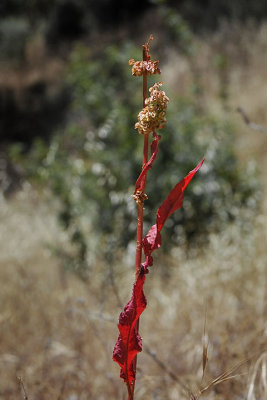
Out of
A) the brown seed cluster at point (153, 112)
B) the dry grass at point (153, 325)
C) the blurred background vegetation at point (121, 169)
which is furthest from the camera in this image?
the blurred background vegetation at point (121, 169)

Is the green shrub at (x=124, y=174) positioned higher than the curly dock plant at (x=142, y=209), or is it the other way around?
the green shrub at (x=124, y=174)

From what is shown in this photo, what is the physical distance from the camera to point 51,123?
38.4 ft

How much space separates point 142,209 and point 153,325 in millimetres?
1631

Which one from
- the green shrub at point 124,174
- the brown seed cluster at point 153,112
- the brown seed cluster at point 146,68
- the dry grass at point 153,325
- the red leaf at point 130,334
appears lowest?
the red leaf at point 130,334

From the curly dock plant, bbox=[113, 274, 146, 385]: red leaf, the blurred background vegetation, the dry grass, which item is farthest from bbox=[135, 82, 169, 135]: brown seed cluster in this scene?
the blurred background vegetation

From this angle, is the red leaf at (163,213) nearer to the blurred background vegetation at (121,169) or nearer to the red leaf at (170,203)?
the red leaf at (170,203)

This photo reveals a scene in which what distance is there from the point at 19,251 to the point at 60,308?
57.3 inches

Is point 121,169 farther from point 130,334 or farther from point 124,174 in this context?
point 130,334

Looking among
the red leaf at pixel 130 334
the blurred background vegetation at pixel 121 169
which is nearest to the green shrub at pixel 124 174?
the blurred background vegetation at pixel 121 169

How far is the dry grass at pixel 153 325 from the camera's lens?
4.18 feet

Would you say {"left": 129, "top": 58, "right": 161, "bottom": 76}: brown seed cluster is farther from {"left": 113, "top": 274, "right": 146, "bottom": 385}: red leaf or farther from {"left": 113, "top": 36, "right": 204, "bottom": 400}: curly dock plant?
{"left": 113, "top": 274, "right": 146, "bottom": 385}: red leaf

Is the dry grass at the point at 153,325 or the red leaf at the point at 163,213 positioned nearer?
the red leaf at the point at 163,213

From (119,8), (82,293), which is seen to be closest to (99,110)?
(82,293)

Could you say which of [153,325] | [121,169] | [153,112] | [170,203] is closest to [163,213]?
[170,203]
